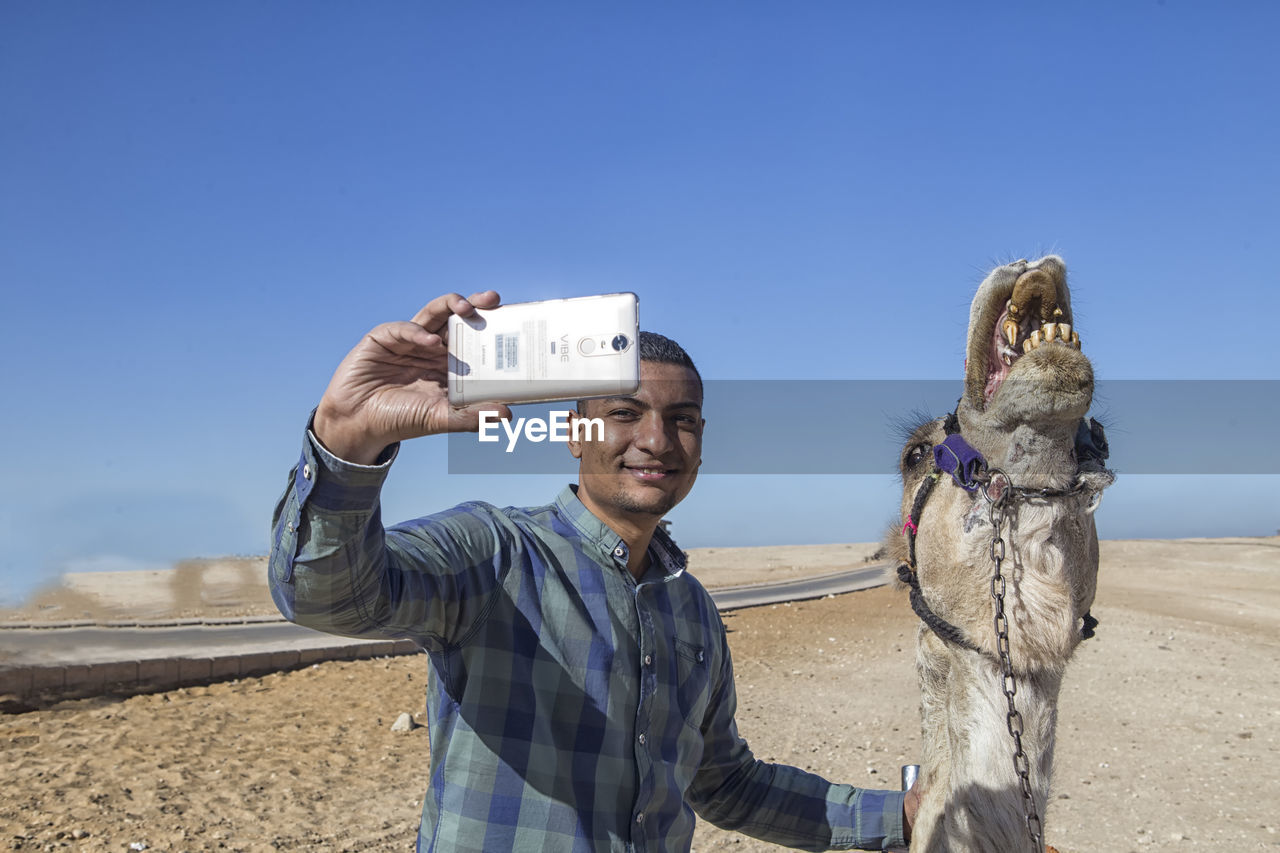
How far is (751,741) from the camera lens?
8.55 meters

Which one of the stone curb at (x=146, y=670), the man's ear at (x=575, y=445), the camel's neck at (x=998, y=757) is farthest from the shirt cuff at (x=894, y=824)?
the stone curb at (x=146, y=670)

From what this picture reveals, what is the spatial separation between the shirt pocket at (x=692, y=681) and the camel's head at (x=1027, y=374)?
36.8 inches

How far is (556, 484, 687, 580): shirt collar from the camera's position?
2.34 metres

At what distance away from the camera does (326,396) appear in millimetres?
1594

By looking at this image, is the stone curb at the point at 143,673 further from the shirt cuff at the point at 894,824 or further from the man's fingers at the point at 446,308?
the man's fingers at the point at 446,308

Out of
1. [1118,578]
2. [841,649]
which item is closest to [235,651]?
[841,649]

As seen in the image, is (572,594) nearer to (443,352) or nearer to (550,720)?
(550,720)

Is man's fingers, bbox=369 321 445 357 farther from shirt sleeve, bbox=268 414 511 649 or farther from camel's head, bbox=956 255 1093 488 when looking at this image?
camel's head, bbox=956 255 1093 488

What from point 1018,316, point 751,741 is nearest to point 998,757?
point 1018,316

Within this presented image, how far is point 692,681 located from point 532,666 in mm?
529

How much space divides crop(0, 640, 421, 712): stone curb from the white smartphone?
7.33 m

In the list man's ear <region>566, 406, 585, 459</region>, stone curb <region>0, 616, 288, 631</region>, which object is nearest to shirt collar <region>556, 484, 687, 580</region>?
man's ear <region>566, 406, 585, 459</region>

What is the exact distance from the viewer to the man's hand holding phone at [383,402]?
1.57 m

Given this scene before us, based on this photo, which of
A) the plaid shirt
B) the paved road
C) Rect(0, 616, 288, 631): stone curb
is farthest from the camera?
Rect(0, 616, 288, 631): stone curb
